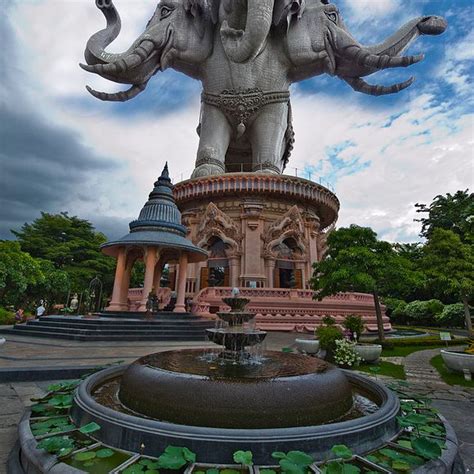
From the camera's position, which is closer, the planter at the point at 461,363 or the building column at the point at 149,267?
the planter at the point at 461,363

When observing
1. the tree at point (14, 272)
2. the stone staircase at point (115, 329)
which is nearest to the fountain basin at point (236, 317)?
the stone staircase at point (115, 329)

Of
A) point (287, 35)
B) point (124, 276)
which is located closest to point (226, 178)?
point (124, 276)

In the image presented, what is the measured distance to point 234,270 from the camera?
2566 centimetres

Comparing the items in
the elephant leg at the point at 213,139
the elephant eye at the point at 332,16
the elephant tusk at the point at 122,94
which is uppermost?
the elephant eye at the point at 332,16

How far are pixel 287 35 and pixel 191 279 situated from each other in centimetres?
2345

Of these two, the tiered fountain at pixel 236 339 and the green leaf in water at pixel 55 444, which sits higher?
the tiered fountain at pixel 236 339

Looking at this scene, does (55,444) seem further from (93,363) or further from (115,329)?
(115,329)

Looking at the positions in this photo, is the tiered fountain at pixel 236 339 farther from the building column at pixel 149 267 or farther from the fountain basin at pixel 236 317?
the building column at pixel 149 267

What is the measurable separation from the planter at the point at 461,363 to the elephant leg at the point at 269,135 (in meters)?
22.0

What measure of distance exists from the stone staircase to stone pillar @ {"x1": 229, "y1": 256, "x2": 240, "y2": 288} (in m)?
9.59

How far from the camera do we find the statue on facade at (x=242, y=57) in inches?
1128

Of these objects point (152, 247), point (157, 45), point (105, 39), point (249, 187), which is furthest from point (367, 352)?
point (105, 39)

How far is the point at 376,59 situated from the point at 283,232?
17.5 meters

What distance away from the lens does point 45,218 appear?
42438mm
